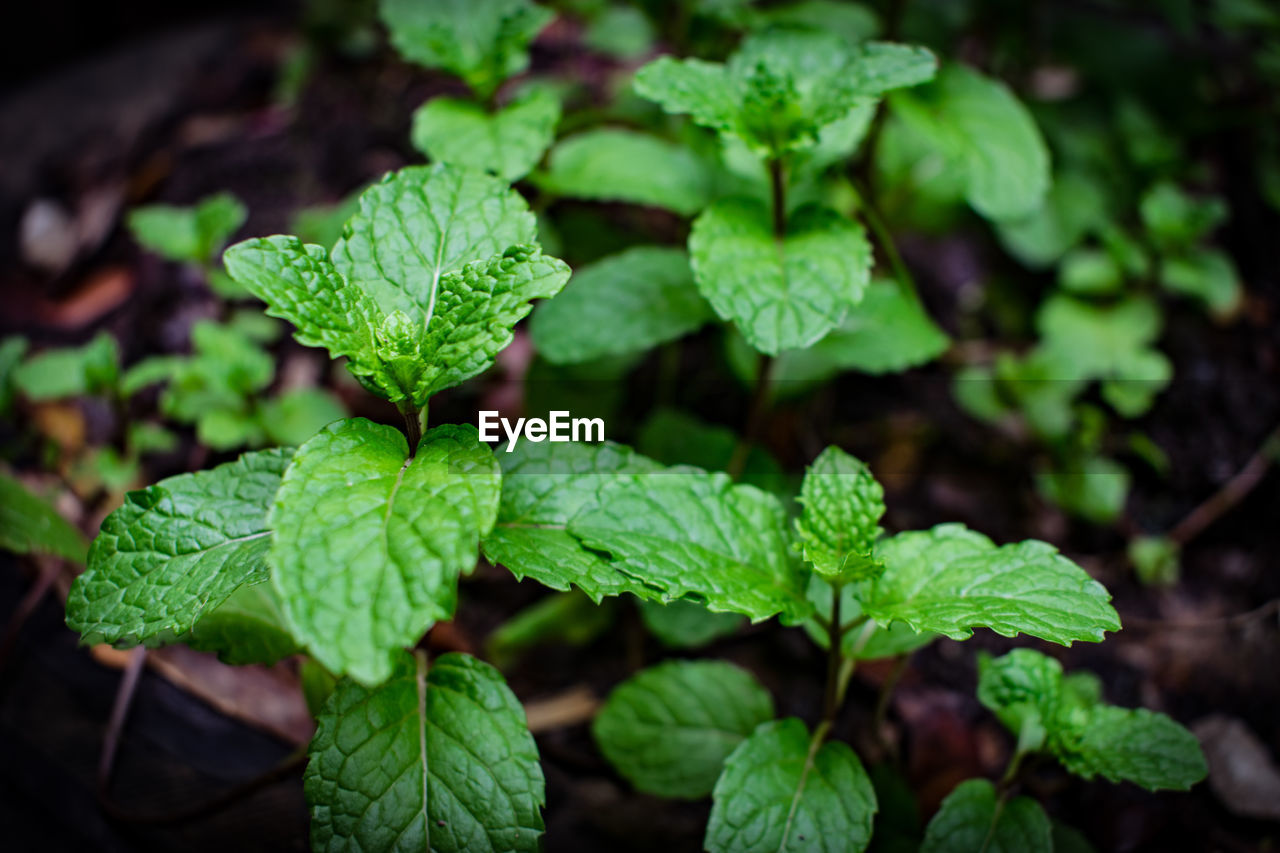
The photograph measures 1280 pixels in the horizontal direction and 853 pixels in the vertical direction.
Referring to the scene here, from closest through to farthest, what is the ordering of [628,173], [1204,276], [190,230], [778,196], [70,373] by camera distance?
[778,196] → [628,173] → [70,373] → [190,230] → [1204,276]

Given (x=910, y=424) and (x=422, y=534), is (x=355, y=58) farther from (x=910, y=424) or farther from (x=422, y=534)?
(x=422, y=534)

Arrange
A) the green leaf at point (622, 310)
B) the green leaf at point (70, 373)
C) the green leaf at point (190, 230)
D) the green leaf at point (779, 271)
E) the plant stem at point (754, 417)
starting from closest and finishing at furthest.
Answer: the green leaf at point (779, 271), the green leaf at point (622, 310), the plant stem at point (754, 417), the green leaf at point (70, 373), the green leaf at point (190, 230)

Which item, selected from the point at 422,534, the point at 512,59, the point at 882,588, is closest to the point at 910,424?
the point at 882,588

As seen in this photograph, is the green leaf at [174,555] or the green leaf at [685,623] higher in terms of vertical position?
the green leaf at [174,555]

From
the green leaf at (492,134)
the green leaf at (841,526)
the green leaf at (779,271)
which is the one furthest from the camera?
the green leaf at (492,134)

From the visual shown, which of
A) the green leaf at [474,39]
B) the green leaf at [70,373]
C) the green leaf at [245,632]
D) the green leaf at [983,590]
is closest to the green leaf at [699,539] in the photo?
the green leaf at [983,590]

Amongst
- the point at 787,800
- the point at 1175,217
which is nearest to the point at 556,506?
the point at 787,800

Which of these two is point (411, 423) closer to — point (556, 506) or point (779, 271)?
point (556, 506)

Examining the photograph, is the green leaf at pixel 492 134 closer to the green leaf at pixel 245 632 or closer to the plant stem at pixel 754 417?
the plant stem at pixel 754 417
